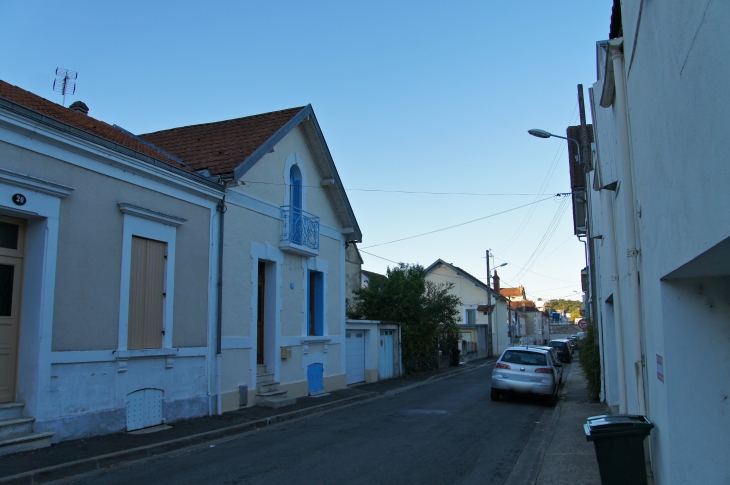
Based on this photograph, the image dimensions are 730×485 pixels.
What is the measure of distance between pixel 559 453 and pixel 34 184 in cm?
904

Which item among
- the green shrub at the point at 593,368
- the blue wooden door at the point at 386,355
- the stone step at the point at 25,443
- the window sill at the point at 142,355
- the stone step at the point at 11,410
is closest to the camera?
the stone step at the point at 25,443

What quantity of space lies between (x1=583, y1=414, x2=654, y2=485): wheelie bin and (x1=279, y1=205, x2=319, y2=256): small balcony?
10.8 meters

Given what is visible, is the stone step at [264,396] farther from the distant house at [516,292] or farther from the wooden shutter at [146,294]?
the distant house at [516,292]

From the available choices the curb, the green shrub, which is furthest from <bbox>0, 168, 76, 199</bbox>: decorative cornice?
the green shrub

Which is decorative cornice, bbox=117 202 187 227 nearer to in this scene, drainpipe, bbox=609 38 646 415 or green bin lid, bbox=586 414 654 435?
drainpipe, bbox=609 38 646 415

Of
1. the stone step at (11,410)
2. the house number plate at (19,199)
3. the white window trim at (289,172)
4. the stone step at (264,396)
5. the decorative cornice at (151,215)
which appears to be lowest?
the stone step at (264,396)

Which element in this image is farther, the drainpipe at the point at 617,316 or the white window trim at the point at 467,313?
the white window trim at the point at 467,313

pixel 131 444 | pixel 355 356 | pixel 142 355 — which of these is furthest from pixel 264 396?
pixel 355 356

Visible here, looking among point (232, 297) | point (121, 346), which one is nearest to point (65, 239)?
point (121, 346)

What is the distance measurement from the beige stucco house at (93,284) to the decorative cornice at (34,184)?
0.02 meters

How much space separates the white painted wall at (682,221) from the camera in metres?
3.16

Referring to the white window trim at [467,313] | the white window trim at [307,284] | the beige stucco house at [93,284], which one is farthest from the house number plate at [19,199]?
the white window trim at [467,313]

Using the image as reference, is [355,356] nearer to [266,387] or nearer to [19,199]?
[266,387]

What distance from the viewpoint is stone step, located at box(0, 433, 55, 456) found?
315 inches
